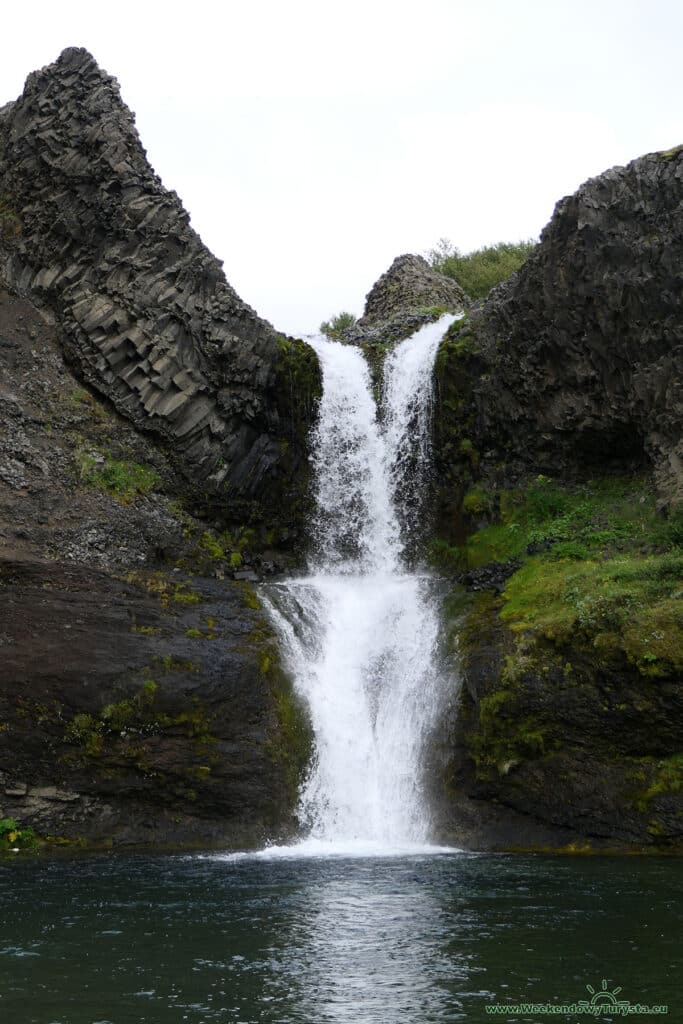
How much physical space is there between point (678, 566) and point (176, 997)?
1512 cm

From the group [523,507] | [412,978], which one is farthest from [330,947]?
[523,507]

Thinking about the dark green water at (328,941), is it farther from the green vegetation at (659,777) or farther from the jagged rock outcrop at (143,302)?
the jagged rock outcrop at (143,302)

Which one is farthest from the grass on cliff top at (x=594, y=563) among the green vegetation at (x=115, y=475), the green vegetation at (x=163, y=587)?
the green vegetation at (x=115, y=475)

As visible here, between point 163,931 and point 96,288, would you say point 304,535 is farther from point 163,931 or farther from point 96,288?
point 163,931

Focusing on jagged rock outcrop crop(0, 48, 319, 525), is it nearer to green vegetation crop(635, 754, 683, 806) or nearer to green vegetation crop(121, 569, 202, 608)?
green vegetation crop(121, 569, 202, 608)

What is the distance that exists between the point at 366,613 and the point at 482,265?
41720 millimetres

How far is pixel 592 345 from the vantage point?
28.0 m

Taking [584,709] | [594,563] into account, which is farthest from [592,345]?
[584,709]

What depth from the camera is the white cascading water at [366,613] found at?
814 inches

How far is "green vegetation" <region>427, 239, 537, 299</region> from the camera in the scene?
59375 millimetres

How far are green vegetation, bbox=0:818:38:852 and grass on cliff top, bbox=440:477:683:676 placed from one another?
37.0 feet

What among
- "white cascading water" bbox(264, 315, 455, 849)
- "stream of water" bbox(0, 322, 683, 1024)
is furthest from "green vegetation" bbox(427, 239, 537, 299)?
"stream of water" bbox(0, 322, 683, 1024)

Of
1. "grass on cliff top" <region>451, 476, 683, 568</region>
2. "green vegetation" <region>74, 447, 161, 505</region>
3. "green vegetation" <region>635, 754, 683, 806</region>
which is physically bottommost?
"green vegetation" <region>635, 754, 683, 806</region>

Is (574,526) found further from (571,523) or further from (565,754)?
(565,754)
